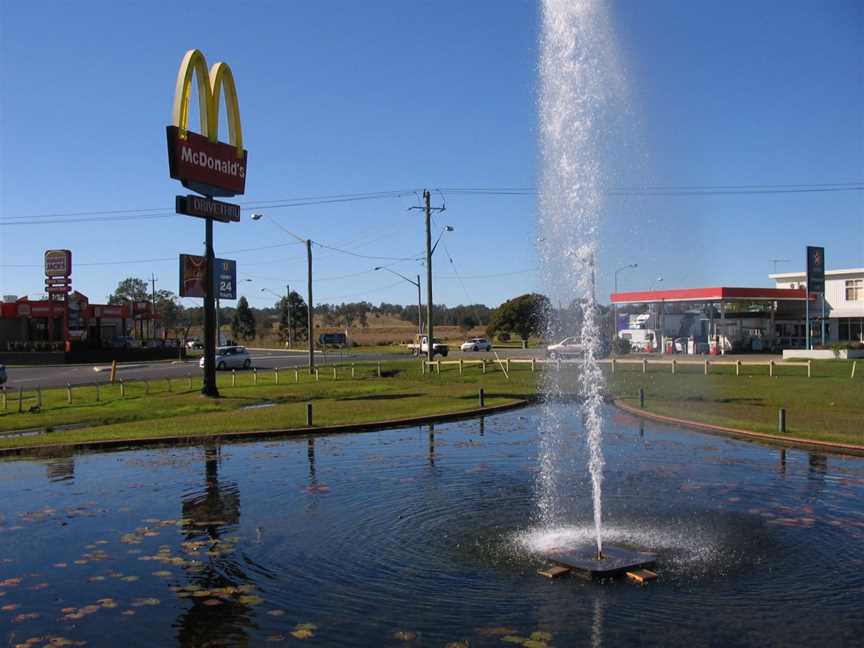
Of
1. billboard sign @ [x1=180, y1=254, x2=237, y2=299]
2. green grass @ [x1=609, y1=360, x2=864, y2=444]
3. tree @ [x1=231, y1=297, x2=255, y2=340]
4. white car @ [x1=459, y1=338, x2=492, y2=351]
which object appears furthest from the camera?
tree @ [x1=231, y1=297, x2=255, y2=340]

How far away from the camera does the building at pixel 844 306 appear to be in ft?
244

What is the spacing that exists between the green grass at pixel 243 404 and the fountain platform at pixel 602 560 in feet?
45.1

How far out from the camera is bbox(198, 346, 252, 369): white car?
58.9 metres

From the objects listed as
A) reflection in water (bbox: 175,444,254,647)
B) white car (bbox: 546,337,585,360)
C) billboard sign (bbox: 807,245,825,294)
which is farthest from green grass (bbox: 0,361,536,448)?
billboard sign (bbox: 807,245,825,294)

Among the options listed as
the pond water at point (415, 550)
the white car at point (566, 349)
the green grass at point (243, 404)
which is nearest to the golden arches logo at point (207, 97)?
the green grass at point (243, 404)

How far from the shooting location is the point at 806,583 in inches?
342

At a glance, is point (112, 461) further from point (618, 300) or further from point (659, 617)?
point (618, 300)

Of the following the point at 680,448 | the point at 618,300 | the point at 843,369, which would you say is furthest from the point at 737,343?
the point at 680,448

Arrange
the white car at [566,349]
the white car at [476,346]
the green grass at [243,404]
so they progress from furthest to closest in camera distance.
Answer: the white car at [476,346] → the white car at [566,349] → the green grass at [243,404]

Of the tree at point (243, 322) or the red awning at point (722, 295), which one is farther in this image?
the tree at point (243, 322)

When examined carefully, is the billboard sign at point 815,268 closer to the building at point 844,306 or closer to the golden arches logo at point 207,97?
the building at point 844,306

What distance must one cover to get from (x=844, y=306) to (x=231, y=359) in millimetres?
Answer: 55145

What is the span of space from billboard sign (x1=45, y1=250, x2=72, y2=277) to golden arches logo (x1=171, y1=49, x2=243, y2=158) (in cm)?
4682

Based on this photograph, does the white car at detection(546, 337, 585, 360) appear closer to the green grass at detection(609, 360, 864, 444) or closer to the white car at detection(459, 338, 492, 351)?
the green grass at detection(609, 360, 864, 444)
